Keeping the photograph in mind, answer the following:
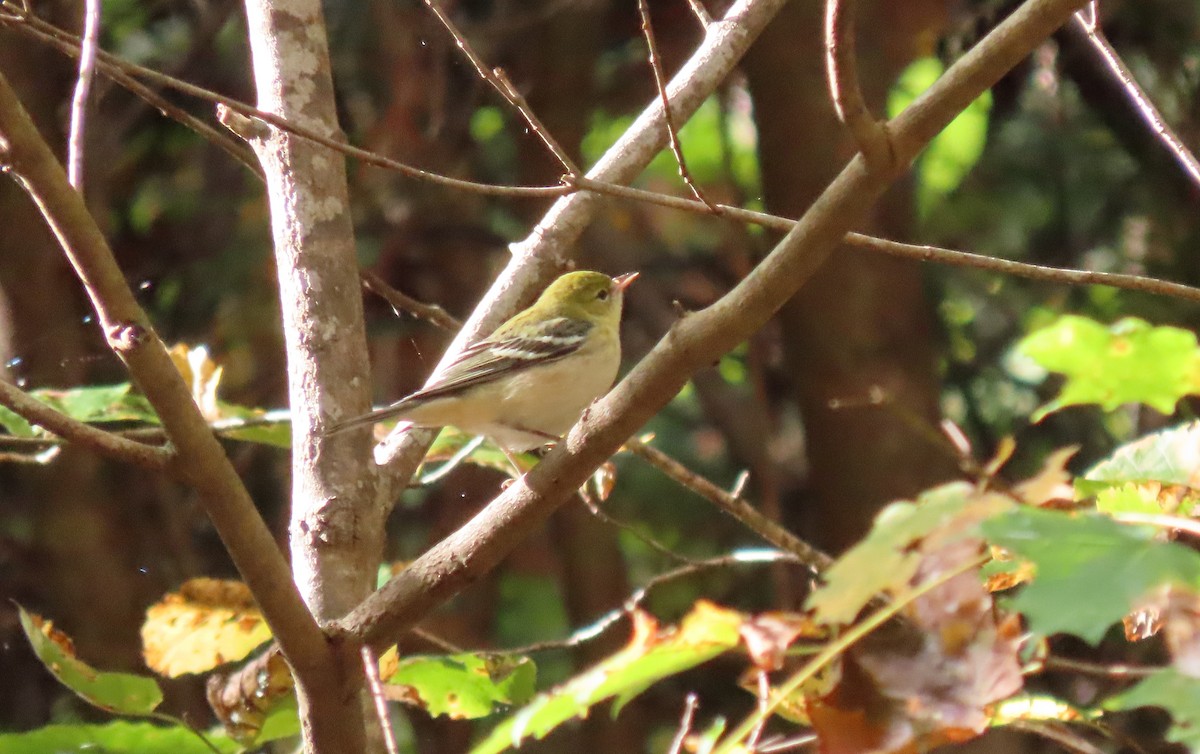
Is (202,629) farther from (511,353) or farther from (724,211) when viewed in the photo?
(511,353)

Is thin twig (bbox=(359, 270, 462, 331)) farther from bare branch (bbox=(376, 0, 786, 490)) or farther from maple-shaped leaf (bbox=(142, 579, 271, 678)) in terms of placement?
maple-shaped leaf (bbox=(142, 579, 271, 678))

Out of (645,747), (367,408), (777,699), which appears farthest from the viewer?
(645,747)

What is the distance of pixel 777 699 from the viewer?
44.1 inches

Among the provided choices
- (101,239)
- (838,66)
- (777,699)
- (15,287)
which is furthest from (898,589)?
(15,287)

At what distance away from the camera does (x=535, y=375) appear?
3.90 meters

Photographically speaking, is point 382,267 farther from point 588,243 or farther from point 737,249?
point 737,249

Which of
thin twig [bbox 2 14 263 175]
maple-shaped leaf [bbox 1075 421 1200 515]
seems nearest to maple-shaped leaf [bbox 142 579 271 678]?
thin twig [bbox 2 14 263 175]

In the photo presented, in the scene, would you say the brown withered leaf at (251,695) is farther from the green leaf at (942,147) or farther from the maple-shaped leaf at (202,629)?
the green leaf at (942,147)

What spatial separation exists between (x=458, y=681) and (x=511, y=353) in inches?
66.7

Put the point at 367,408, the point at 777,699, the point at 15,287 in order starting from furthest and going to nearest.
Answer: the point at 15,287
the point at 367,408
the point at 777,699

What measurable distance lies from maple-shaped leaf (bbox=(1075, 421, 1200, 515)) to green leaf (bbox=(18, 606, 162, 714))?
4.74 feet

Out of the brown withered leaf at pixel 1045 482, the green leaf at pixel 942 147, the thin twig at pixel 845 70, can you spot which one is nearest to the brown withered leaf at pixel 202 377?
the thin twig at pixel 845 70

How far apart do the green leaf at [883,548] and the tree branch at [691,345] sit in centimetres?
72

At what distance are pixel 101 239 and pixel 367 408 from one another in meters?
0.99
